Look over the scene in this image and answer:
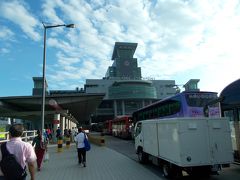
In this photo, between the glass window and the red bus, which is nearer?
the glass window

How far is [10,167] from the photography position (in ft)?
12.9

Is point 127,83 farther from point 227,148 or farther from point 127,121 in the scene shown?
point 227,148

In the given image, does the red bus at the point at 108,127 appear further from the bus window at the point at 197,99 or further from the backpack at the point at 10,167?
the backpack at the point at 10,167

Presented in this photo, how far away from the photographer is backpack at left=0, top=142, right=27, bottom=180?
12.9 feet

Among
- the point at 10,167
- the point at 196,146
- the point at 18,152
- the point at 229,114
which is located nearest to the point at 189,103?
the point at 229,114

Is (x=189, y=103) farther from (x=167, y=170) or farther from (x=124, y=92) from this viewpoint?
(x=124, y=92)

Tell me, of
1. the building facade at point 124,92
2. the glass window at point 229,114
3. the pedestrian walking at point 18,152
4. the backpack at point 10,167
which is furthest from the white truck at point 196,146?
the building facade at point 124,92

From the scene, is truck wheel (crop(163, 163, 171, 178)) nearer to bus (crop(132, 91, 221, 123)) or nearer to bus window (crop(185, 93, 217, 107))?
bus (crop(132, 91, 221, 123))

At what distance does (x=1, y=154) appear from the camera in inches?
160

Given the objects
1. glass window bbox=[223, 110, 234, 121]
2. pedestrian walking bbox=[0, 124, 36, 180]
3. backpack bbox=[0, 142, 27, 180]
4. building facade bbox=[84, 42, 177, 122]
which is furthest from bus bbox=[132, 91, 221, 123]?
building facade bbox=[84, 42, 177, 122]

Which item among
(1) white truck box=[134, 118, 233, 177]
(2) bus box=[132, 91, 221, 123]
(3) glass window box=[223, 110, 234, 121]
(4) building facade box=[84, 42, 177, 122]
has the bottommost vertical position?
(1) white truck box=[134, 118, 233, 177]

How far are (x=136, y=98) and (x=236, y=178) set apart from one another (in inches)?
3772

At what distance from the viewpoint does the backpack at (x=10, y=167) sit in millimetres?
3941

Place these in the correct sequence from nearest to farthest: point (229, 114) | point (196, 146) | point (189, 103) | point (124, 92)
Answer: point (196, 146) < point (229, 114) < point (189, 103) < point (124, 92)
